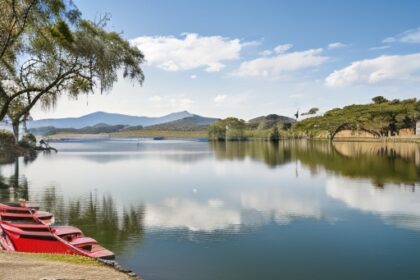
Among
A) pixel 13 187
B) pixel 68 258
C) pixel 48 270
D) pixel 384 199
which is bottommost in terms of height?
pixel 384 199

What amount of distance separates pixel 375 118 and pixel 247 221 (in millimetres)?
128359

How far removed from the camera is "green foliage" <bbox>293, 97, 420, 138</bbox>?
5113 inches

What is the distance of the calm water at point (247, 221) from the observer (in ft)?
45.0

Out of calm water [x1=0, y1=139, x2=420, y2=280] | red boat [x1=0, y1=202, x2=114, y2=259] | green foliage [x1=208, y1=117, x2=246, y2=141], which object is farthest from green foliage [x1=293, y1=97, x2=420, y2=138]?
red boat [x1=0, y1=202, x2=114, y2=259]

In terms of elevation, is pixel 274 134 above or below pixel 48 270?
above

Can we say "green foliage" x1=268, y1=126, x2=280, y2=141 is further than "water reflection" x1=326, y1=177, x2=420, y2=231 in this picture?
Yes

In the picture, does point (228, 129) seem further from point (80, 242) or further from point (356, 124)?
point (80, 242)

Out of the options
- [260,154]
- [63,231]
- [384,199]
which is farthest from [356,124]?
[63,231]

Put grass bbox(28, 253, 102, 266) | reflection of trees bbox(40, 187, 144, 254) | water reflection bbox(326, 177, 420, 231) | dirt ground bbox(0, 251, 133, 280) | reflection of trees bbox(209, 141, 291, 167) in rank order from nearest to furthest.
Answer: dirt ground bbox(0, 251, 133, 280), grass bbox(28, 253, 102, 266), reflection of trees bbox(40, 187, 144, 254), water reflection bbox(326, 177, 420, 231), reflection of trees bbox(209, 141, 291, 167)

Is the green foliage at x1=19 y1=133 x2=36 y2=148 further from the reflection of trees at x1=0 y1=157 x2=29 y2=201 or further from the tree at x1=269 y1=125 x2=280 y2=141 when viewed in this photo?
the tree at x1=269 y1=125 x2=280 y2=141

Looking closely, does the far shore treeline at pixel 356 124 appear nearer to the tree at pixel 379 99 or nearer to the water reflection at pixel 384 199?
the tree at pixel 379 99

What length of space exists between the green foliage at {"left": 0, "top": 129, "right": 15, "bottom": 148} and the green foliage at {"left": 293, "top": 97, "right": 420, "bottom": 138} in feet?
358

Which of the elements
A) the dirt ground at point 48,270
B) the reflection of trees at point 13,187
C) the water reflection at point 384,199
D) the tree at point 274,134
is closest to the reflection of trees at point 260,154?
the water reflection at point 384,199

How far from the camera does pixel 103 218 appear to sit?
21.0 metres
